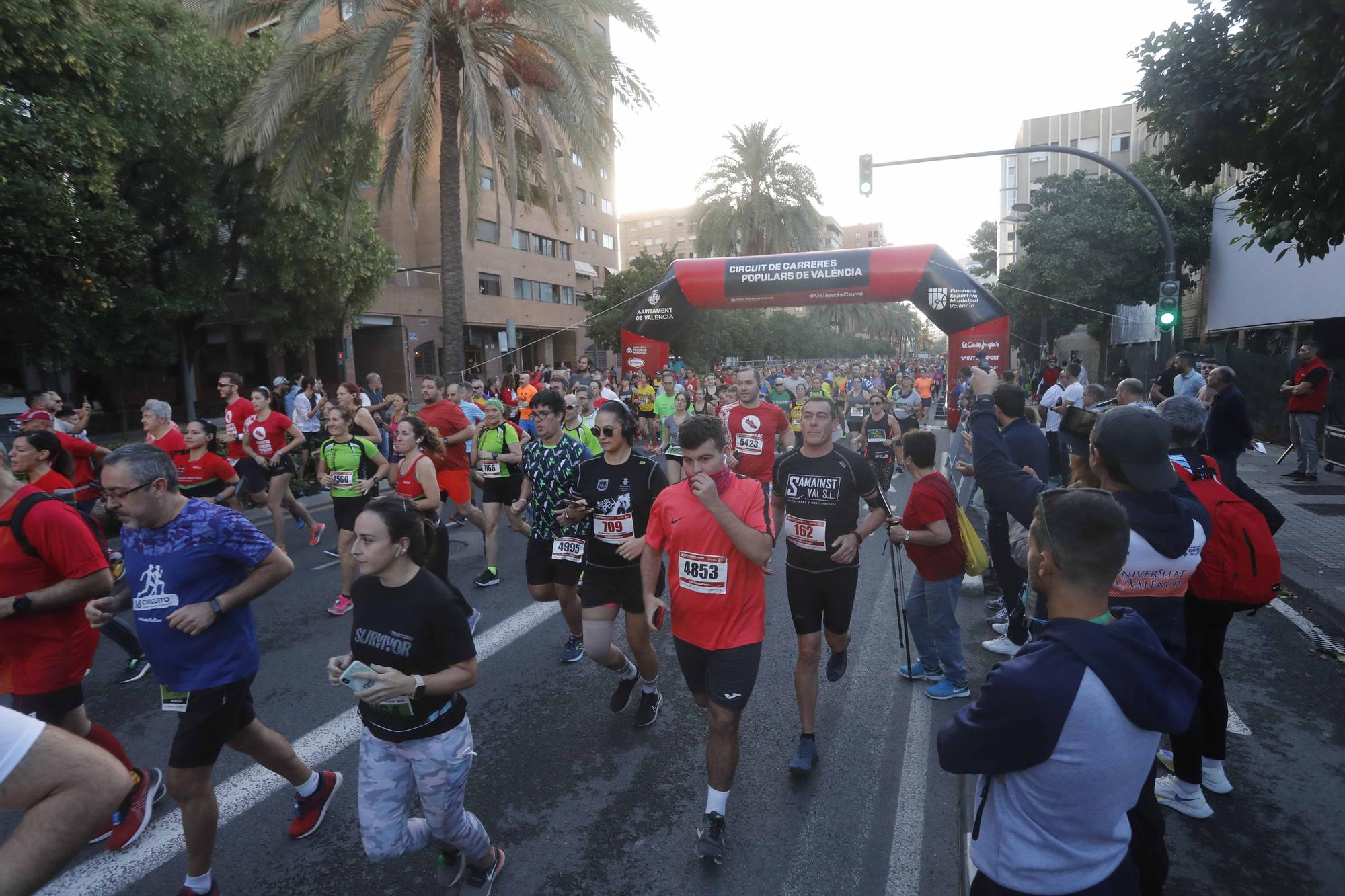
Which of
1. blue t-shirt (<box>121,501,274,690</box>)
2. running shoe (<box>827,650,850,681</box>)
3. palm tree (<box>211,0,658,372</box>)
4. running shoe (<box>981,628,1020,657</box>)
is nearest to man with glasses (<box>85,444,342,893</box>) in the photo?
blue t-shirt (<box>121,501,274,690</box>)

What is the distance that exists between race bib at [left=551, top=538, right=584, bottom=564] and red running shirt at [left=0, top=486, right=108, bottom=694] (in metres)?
2.36

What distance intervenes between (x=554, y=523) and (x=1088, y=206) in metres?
28.5

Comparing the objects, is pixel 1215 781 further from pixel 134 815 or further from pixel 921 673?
pixel 134 815

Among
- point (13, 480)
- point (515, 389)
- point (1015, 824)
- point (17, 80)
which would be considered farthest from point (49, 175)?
point (1015, 824)

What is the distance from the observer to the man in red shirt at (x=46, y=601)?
3197mm

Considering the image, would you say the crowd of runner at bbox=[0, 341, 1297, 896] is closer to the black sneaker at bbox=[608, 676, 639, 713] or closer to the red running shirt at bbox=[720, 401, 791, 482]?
the black sneaker at bbox=[608, 676, 639, 713]

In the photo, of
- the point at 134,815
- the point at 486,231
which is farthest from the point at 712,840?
the point at 486,231

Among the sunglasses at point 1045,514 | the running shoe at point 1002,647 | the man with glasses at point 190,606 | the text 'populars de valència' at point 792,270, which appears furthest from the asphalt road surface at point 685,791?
the text 'populars de valència' at point 792,270

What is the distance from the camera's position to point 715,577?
3.28 meters

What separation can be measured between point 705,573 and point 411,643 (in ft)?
4.12

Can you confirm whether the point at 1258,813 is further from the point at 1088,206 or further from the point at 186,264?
the point at 1088,206

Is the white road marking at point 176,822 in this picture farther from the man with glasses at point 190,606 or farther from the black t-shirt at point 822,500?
the black t-shirt at point 822,500

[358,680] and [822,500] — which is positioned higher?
[822,500]

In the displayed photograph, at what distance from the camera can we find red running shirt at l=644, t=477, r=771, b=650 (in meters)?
3.28
